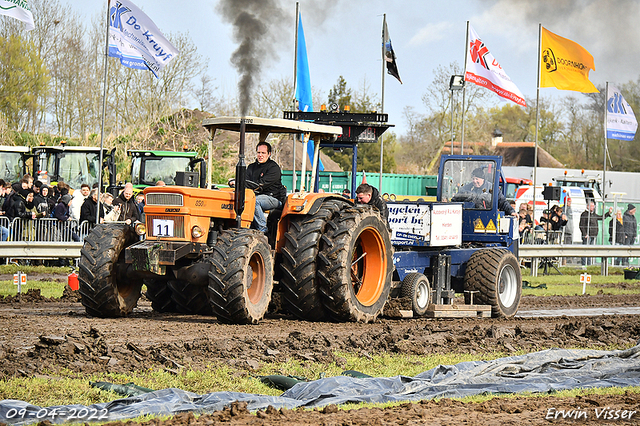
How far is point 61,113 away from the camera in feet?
139

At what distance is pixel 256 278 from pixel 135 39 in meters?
10.4

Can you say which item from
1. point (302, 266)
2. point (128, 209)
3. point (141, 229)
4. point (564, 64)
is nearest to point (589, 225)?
point (564, 64)

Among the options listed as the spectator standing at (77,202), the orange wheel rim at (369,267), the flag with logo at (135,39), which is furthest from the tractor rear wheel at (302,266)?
the spectator standing at (77,202)

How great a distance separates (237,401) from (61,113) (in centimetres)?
3900

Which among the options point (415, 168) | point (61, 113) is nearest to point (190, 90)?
point (61, 113)

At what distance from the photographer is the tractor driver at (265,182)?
11016mm

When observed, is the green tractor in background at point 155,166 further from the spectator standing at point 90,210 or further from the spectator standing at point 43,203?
the spectator standing at point 90,210

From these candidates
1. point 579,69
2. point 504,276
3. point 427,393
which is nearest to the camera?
point 427,393

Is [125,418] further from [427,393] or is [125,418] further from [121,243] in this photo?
[121,243]

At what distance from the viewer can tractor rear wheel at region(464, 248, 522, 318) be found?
45.8 ft

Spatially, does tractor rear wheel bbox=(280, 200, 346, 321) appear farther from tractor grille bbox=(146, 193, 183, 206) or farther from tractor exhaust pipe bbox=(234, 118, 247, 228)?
tractor grille bbox=(146, 193, 183, 206)

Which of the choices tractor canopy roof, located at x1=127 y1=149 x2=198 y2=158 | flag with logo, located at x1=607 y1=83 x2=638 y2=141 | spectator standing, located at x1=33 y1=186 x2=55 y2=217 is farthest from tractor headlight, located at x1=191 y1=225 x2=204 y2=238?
flag with logo, located at x1=607 y1=83 x2=638 y2=141

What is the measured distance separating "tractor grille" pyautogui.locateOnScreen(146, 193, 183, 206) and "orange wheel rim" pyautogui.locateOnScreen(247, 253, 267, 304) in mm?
1180

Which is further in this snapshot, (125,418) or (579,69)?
(579,69)
